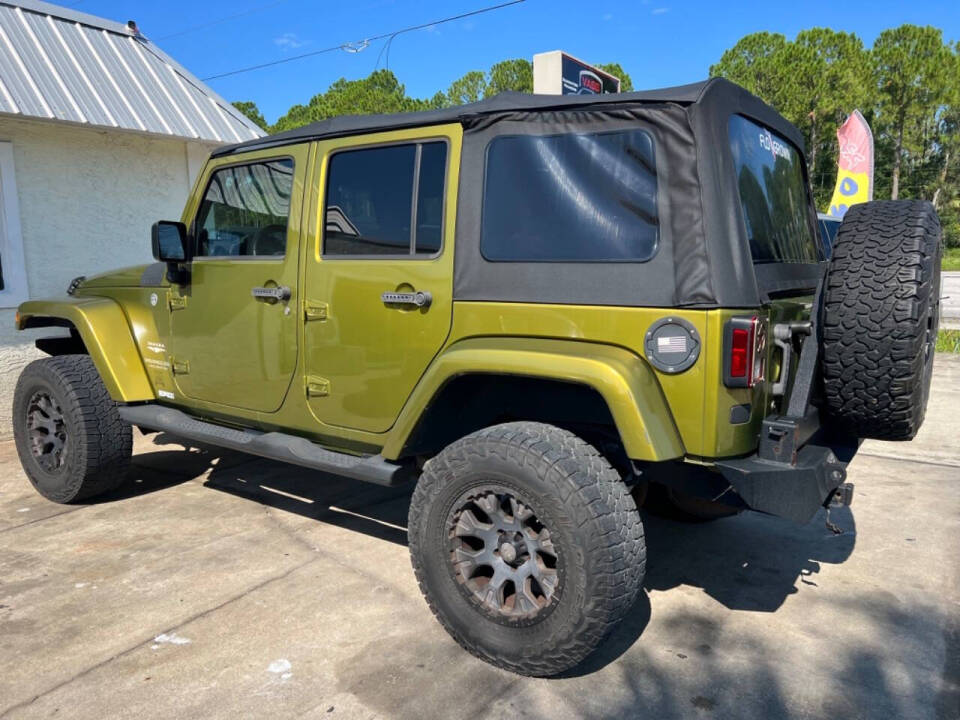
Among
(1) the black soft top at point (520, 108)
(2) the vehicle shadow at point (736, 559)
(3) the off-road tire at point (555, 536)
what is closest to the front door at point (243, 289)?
(1) the black soft top at point (520, 108)

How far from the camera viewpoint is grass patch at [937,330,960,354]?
402 inches

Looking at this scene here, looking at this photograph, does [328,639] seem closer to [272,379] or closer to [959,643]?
[272,379]

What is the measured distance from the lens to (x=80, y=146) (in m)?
6.83

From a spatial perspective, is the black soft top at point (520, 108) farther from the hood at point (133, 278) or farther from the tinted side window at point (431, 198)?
the hood at point (133, 278)

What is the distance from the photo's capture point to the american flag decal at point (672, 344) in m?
2.47

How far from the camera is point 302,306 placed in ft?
11.3

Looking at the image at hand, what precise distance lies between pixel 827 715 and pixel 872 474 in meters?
3.15

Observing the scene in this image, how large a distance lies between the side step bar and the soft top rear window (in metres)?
1.70

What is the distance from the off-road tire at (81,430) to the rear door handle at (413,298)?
2.27 m

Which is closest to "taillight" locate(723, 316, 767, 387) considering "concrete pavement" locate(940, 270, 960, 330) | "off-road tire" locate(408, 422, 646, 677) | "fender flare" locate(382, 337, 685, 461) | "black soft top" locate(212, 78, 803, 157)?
"fender flare" locate(382, 337, 685, 461)

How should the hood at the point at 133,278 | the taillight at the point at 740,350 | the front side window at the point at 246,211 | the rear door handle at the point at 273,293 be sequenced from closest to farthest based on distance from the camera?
1. the taillight at the point at 740,350
2. the rear door handle at the point at 273,293
3. the front side window at the point at 246,211
4. the hood at the point at 133,278

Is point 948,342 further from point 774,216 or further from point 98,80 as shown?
point 98,80

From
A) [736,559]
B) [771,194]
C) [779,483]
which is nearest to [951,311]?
[736,559]

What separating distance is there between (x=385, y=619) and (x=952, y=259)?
147ft
